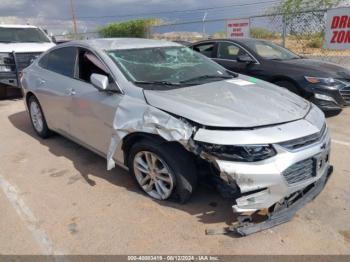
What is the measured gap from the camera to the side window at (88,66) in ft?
13.0

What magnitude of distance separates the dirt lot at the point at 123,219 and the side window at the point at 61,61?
1273mm

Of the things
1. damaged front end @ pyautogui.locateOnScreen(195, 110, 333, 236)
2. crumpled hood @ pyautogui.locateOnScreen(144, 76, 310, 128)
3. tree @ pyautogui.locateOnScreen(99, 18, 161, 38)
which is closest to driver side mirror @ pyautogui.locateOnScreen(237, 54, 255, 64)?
crumpled hood @ pyautogui.locateOnScreen(144, 76, 310, 128)

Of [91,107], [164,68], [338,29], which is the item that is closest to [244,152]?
[164,68]

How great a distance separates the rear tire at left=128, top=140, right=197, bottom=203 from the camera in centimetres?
314

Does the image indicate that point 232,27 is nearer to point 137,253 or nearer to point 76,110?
point 76,110

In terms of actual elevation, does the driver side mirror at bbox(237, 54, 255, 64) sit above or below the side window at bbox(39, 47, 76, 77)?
below

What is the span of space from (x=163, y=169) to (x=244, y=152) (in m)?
0.87

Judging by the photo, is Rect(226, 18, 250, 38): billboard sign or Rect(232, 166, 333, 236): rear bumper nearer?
Rect(232, 166, 333, 236): rear bumper

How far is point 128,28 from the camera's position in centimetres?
2719

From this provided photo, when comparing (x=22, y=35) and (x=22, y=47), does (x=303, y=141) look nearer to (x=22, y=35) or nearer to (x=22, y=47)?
(x=22, y=47)

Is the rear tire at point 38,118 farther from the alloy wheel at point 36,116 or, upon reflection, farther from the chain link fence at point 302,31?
the chain link fence at point 302,31

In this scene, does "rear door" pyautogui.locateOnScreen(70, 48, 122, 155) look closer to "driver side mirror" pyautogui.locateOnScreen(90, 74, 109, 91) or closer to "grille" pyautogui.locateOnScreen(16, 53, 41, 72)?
"driver side mirror" pyautogui.locateOnScreen(90, 74, 109, 91)

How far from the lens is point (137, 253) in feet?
9.19

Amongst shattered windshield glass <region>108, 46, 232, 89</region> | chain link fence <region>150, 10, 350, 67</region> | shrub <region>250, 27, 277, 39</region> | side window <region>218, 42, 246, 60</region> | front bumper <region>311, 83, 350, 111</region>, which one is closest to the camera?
shattered windshield glass <region>108, 46, 232, 89</region>
